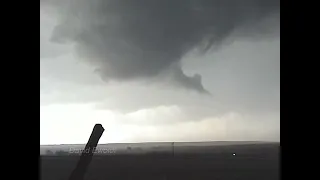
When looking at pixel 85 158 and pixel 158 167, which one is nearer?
pixel 85 158
